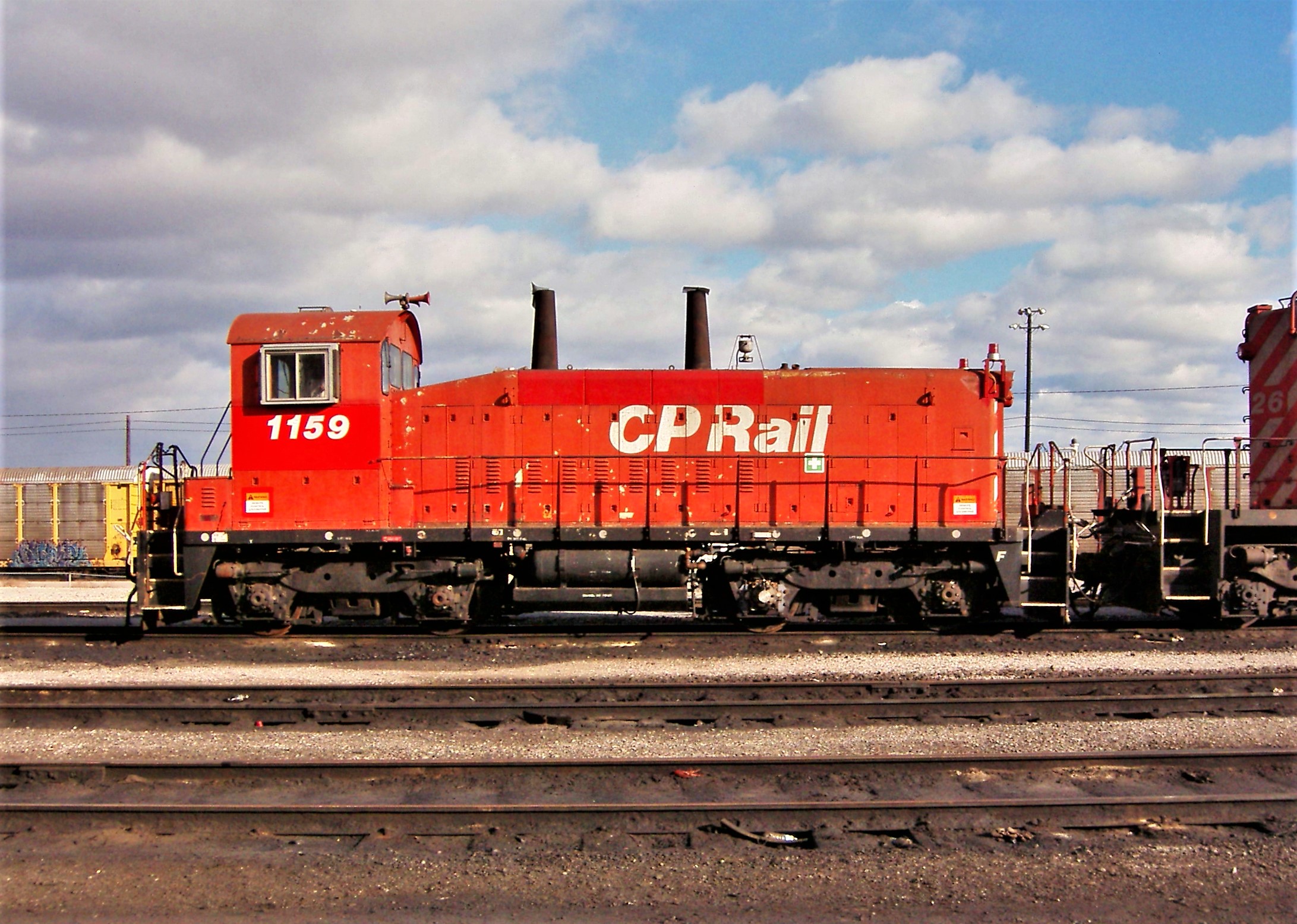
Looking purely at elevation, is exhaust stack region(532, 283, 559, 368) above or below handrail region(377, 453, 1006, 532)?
above

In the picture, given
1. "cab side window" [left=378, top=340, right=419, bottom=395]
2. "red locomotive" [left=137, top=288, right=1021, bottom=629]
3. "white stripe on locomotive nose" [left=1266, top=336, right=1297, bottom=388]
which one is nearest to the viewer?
"red locomotive" [left=137, top=288, right=1021, bottom=629]

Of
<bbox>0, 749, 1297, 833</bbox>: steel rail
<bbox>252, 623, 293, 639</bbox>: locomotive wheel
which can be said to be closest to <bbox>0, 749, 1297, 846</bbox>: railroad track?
<bbox>0, 749, 1297, 833</bbox>: steel rail

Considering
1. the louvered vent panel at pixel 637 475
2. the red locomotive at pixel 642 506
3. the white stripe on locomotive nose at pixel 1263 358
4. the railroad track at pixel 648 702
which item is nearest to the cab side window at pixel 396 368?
the red locomotive at pixel 642 506

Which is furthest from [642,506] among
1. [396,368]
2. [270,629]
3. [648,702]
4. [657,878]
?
[657,878]

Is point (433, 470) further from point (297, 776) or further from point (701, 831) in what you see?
point (701, 831)

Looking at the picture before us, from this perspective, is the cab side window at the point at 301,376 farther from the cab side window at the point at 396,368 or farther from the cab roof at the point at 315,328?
the cab side window at the point at 396,368

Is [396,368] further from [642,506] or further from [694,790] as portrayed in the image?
[694,790]

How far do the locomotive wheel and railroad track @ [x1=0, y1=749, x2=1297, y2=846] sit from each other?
6006mm

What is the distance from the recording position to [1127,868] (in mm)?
5457

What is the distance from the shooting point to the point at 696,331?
1417 centimetres

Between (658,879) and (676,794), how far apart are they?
4.26 feet

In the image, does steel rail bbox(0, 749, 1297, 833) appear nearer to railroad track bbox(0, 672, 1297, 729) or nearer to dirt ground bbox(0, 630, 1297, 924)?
dirt ground bbox(0, 630, 1297, 924)

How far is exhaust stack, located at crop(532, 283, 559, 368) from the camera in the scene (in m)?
13.9

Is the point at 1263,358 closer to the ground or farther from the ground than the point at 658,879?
farther from the ground
